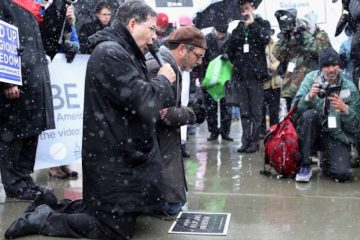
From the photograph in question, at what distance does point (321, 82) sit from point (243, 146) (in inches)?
79.2

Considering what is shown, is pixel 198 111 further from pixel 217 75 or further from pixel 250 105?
pixel 217 75

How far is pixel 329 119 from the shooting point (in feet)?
18.8

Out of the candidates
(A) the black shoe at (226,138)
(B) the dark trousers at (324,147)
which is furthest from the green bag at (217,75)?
(B) the dark trousers at (324,147)

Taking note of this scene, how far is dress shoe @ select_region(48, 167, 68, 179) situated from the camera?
19.3 ft

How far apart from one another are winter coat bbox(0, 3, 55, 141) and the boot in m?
1.22

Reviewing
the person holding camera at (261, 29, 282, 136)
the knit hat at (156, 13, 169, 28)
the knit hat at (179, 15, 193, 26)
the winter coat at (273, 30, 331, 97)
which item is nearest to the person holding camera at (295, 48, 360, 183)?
the winter coat at (273, 30, 331, 97)

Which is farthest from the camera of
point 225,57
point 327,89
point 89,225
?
point 225,57

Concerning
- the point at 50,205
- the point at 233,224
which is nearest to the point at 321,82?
the point at 233,224

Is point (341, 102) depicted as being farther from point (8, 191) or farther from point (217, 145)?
point (8, 191)

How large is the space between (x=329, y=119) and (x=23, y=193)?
126 inches

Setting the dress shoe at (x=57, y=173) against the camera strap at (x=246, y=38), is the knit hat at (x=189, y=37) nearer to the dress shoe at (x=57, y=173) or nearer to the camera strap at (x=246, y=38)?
the dress shoe at (x=57, y=173)

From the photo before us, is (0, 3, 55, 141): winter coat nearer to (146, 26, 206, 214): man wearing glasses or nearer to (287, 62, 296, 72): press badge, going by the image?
(146, 26, 206, 214): man wearing glasses

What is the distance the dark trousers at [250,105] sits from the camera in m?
7.65

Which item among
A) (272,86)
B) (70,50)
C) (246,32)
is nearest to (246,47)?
(246,32)
